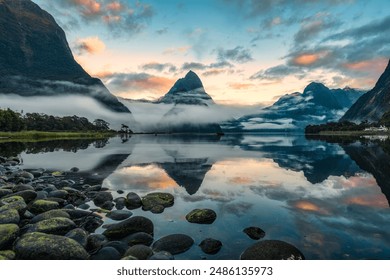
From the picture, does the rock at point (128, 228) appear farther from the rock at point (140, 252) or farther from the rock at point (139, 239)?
the rock at point (140, 252)

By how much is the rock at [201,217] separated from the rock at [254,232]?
287 centimetres

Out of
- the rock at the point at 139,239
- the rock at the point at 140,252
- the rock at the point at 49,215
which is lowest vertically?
the rock at the point at 139,239

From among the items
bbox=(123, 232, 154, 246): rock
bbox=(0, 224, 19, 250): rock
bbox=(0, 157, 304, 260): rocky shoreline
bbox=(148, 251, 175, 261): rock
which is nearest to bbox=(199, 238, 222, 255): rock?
bbox=(0, 157, 304, 260): rocky shoreline

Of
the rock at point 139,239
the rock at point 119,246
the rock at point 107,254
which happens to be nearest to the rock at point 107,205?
the rock at point 139,239

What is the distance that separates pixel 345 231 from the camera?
17766 mm

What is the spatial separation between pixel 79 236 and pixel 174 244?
4.77 meters

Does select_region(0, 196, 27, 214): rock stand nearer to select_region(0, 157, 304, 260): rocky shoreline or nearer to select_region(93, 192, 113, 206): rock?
select_region(0, 157, 304, 260): rocky shoreline

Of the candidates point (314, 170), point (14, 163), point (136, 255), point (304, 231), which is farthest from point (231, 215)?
point (14, 163)

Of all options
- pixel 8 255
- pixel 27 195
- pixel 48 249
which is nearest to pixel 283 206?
pixel 48 249

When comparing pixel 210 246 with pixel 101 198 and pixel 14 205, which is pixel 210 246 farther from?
pixel 14 205

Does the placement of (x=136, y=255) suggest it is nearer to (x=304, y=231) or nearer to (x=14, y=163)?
(x=304, y=231)

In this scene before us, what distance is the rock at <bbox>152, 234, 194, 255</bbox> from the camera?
1461 cm

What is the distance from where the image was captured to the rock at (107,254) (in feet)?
43.4
